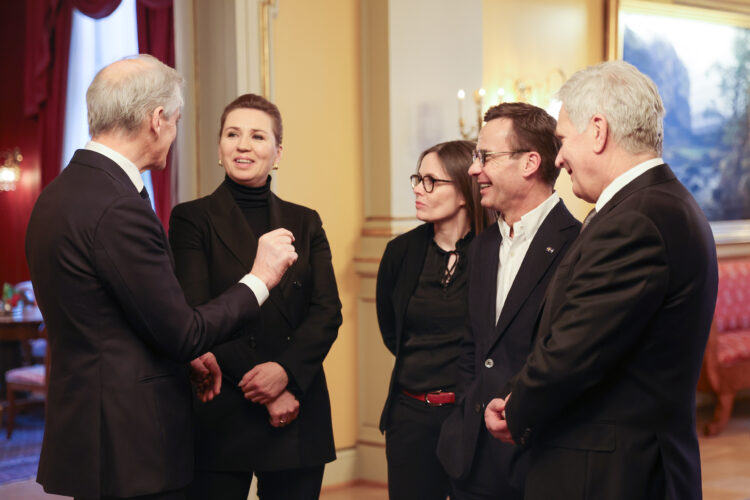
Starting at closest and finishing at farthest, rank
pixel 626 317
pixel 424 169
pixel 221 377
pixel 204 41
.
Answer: pixel 626 317
pixel 221 377
pixel 424 169
pixel 204 41

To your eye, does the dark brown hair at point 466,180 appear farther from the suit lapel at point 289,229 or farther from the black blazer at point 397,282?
the suit lapel at point 289,229

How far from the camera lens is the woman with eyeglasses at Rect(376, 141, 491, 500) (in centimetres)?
277

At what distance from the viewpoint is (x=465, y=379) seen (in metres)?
2.61

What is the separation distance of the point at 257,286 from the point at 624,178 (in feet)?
3.17

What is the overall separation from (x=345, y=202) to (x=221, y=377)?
2510mm

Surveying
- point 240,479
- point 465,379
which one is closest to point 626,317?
point 465,379

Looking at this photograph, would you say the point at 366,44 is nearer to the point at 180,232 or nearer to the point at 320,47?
the point at 320,47

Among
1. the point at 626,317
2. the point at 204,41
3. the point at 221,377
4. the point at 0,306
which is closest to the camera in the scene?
the point at 626,317

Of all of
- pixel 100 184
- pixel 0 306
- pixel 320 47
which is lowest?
pixel 0 306

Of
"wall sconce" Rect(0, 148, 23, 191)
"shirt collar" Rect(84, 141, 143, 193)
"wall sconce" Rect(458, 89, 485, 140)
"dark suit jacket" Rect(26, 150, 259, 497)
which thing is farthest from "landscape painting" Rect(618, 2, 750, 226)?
"wall sconce" Rect(0, 148, 23, 191)

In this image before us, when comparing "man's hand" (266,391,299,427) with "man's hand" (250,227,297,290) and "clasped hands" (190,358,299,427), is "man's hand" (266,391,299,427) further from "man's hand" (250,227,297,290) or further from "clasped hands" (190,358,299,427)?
"man's hand" (250,227,297,290)

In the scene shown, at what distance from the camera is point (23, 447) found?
647 cm

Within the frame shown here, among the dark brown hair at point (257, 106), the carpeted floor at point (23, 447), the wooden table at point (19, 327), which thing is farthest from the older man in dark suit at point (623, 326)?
the wooden table at point (19, 327)

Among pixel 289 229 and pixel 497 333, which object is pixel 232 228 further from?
pixel 497 333
